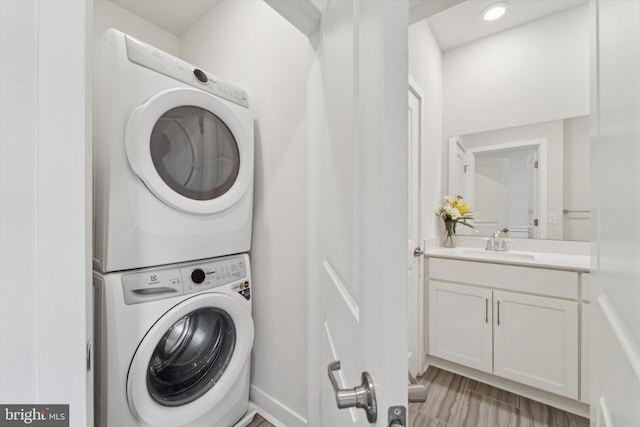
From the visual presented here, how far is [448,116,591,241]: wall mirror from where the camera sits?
1.77 metres

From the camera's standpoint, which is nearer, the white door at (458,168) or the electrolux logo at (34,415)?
the electrolux logo at (34,415)

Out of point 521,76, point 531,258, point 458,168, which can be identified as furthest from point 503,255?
point 521,76

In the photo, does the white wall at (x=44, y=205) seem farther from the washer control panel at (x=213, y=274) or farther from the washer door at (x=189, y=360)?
the washer control panel at (x=213, y=274)

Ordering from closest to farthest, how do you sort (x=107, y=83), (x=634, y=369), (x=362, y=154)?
(x=634, y=369), (x=362, y=154), (x=107, y=83)

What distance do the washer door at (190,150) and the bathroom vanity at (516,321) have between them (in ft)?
4.89

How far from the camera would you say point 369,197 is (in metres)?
0.40

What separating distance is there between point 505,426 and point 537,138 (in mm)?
1949

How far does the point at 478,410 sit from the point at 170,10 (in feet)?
10.5

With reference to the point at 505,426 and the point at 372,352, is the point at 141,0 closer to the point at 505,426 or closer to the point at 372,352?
the point at 372,352

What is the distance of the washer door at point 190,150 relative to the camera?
94cm

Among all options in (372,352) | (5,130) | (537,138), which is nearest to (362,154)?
(372,352)

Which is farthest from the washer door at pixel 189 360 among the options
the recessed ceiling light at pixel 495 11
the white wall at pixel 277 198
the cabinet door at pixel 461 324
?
the recessed ceiling light at pixel 495 11

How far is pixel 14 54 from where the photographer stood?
48 cm

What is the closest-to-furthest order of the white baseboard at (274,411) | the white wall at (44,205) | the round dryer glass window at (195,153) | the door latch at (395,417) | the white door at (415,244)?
the door latch at (395,417) → the white wall at (44,205) → the round dryer glass window at (195,153) → the white baseboard at (274,411) → the white door at (415,244)
